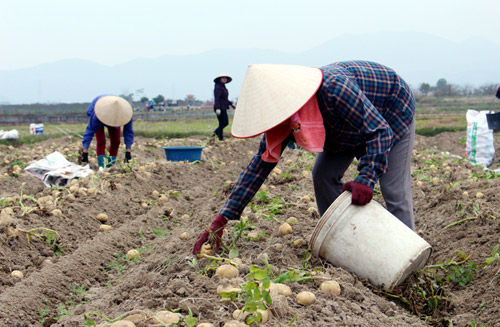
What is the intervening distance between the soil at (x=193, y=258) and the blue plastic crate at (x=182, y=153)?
43.9 inches

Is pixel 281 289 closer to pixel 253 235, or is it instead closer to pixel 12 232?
pixel 253 235

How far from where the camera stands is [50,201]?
496 cm

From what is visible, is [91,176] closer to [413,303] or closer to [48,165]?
[48,165]

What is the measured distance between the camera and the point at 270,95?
2.37 metres

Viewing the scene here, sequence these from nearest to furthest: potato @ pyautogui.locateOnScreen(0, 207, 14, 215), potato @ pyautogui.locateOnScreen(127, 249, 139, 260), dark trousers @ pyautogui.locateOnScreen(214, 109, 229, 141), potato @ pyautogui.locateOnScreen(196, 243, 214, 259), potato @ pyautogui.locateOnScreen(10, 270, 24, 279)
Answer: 1. potato @ pyautogui.locateOnScreen(196, 243, 214, 259)
2. potato @ pyautogui.locateOnScreen(10, 270, 24, 279)
3. potato @ pyautogui.locateOnScreen(127, 249, 139, 260)
4. potato @ pyautogui.locateOnScreen(0, 207, 14, 215)
5. dark trousers @ pyautogui.locateOnScreen(214, 109, 229, 141)

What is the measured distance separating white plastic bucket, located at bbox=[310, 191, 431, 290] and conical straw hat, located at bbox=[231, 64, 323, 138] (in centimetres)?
59

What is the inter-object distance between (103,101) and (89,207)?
87.8 inches

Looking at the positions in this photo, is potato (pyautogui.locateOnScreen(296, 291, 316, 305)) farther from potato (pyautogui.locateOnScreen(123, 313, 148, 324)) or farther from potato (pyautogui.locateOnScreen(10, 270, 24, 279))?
potato (pyautogui.locateOnScreen(10, 270, 24, 279))

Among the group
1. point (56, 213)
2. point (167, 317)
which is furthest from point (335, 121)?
point (56, 213)

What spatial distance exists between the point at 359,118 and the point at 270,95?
47cm

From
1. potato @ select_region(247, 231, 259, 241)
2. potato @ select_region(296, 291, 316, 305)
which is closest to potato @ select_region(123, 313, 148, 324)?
potato @ select_region(296, 291, 316, 305)

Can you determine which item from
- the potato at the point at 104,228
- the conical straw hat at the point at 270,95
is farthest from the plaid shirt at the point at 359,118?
the potato at the point at 104,228

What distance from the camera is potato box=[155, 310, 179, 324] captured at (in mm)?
1854

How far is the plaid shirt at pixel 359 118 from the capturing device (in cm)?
246
